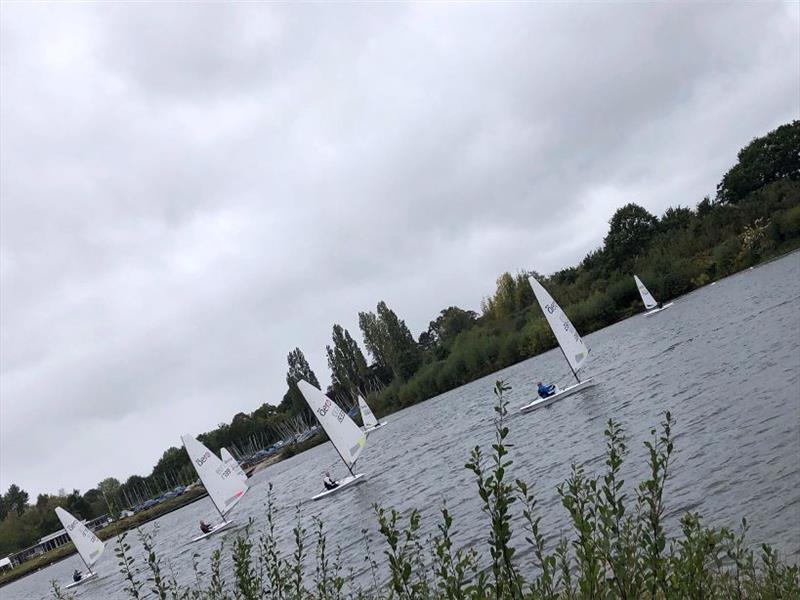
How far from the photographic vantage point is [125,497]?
560 ft

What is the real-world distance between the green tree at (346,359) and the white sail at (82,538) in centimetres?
7091

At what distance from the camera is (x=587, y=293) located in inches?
4237

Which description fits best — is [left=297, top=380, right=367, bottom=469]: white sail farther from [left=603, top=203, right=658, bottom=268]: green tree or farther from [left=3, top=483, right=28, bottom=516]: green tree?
[left=3, top=483, right=28, bottom=516]: green tree

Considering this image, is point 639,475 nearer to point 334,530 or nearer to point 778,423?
point 778,423

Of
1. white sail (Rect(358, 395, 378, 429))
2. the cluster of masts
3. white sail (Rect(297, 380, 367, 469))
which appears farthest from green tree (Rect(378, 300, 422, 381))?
white sail (Rect(297, 380, 367, 469))

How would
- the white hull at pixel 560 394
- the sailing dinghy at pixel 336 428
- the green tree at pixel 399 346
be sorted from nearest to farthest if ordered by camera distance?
the white hull at pixel 560 394 < the sailing dinghy at pixel 336 428 < the green tree at pixel 399 346

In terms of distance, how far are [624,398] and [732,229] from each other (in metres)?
71.2

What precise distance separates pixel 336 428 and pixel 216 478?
10894 mm

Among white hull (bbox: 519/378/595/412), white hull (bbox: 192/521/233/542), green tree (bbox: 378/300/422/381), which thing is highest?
green tree (bbox: 378/300/422/381)

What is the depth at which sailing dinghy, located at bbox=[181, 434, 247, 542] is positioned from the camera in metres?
49.6

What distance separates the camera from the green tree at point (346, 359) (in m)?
129

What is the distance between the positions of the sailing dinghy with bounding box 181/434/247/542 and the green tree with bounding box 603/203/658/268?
7138 cm

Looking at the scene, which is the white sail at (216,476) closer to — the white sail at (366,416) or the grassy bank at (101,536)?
the white sail at (366,416)

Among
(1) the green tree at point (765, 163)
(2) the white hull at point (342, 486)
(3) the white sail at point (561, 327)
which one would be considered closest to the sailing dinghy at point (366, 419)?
(2) the white hull at point (342, 486)
